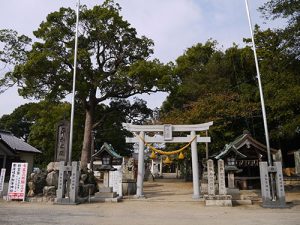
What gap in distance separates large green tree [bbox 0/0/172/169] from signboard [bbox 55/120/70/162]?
5.78m

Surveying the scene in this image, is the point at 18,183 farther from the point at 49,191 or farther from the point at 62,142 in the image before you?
the point at 62,142

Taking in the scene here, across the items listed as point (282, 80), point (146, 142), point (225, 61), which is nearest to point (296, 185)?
point (282, 80)

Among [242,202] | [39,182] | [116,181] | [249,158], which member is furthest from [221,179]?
[39,182]

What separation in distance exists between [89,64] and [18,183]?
38.5 ft

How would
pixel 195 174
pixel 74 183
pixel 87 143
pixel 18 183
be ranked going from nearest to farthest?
pixel 74 183 → pixel 18 183 → pixel 195 174 → pixel 87 143

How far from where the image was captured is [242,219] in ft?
29.3

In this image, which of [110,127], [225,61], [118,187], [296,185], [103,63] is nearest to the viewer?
[118,187]

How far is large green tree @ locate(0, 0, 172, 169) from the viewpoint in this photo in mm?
21000

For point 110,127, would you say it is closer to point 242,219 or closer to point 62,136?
point 62,136

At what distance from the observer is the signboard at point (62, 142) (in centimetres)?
1570

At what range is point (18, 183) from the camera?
13578 mm

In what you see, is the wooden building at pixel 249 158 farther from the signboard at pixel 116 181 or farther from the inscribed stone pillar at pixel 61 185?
the inscribed stone pillar at pixel 61 185

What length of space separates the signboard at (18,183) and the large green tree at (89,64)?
7.75 meters

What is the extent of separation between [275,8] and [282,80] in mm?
4279
